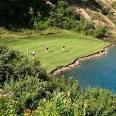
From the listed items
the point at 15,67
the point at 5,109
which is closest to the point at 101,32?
the point at 15,67

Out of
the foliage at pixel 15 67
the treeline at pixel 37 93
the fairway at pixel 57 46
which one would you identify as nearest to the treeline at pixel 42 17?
the fairway at pixel 57 46

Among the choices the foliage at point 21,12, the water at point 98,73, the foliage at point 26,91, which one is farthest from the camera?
the foliage at point 21,12

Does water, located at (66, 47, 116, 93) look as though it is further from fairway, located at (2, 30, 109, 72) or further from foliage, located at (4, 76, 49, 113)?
foliage, located at (4, 76, 49, 113)

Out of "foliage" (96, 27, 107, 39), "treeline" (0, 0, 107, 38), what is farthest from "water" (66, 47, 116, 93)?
"treeline" (0, 0, 107, 38)

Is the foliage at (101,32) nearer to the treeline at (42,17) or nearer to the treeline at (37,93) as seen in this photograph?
the treeline at (42,17)

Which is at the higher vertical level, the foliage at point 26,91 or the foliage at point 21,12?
the foliage at point 26,91

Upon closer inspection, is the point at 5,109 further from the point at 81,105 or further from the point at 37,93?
the point at 37,93

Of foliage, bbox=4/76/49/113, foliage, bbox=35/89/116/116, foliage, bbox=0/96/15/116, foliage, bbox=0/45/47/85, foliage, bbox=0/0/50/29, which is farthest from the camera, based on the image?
foliage, bbox=0/0/50/29
